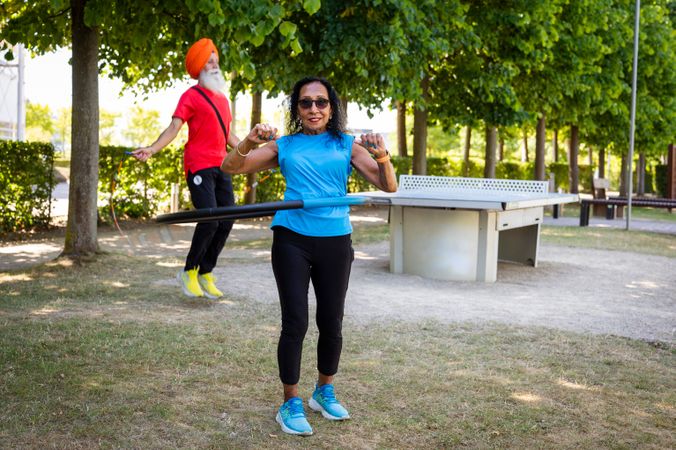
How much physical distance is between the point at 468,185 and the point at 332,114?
349 inches

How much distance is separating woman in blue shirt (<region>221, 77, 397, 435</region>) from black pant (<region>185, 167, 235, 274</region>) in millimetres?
2872

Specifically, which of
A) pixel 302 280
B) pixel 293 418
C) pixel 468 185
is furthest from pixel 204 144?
pixel 468 185

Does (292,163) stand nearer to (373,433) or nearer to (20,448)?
(373,433)

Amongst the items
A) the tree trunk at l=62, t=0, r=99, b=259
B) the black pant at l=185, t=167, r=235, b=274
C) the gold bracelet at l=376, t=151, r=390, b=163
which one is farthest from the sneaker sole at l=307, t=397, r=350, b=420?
the tree trunk at l=62, t=0, r=99, b=259

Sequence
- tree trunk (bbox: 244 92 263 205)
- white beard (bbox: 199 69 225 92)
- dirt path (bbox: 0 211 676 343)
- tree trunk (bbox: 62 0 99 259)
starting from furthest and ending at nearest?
tree trunk (bbox: 244 92 263 205)
tree trunk (bbox: 62 0 99 259)
dirt path (bbox: 0 211 676 343)
white beard (bbox: 199 69 225 92)

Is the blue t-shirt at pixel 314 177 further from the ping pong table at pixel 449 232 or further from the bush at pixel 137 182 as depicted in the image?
the bush at pixel 137 182

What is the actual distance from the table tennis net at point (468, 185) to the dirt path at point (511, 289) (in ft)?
3.79

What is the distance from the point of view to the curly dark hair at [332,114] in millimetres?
4562

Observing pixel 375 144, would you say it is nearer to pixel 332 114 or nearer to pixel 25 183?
pixel 332 114

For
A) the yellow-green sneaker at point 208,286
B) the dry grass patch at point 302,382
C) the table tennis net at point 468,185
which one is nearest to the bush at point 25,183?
the table tennis net at point 468,185

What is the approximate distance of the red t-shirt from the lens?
748 centimetres

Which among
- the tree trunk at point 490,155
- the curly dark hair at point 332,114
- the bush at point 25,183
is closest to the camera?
the curly dark hair at point 332,114

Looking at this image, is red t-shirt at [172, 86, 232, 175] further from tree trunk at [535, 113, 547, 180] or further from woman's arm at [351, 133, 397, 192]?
tree trunk at [535, 113, 547, 180]

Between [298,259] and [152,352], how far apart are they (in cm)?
203
